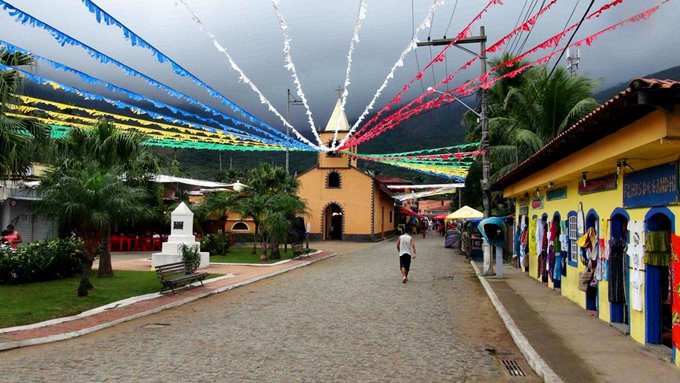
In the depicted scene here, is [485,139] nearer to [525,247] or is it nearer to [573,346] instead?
[525,247]

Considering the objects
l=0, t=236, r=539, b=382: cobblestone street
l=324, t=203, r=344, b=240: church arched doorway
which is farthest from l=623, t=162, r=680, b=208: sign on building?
l=324, t=203, r=344, b=240: church arched doorway

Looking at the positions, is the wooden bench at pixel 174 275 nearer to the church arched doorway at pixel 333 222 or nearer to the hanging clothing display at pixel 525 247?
the hanging clothing display at pixel 525 247

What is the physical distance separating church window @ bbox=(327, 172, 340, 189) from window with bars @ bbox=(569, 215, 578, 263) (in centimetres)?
3254

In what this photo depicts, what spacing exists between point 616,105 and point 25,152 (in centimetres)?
998

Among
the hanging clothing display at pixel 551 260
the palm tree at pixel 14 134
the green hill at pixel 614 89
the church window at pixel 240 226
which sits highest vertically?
the green hill at pixel 614 89

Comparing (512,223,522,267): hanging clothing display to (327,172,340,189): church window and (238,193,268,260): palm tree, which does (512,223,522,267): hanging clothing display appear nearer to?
(238,193,268,260): palm tree

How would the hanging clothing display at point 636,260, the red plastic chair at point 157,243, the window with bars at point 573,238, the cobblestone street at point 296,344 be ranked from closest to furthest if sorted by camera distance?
the cobblestone street at point 296,344 < the hanging clothing display at point 636,260 < the window with bars at point 573,238 < the red plastic chair at point 157,243

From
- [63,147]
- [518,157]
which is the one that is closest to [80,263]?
[63,147]

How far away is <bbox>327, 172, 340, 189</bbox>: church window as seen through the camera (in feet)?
147

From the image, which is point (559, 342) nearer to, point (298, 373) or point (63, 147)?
point (298, 373)

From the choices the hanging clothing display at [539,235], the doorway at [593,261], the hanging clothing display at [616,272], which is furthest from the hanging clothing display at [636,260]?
the hanging clothing display at [539,235]

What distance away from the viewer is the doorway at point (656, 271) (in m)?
7.61

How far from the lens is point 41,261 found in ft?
47.8

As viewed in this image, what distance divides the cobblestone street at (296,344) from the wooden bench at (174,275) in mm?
947
